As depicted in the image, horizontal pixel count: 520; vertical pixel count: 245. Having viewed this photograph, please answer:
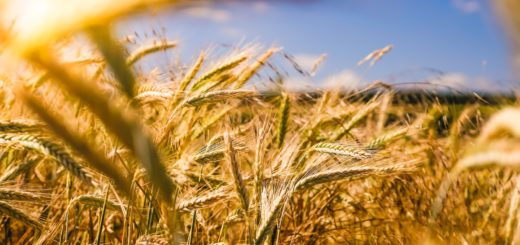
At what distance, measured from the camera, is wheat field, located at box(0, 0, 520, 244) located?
677 millimetres

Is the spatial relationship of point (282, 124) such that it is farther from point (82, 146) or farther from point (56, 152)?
point (82, 146)

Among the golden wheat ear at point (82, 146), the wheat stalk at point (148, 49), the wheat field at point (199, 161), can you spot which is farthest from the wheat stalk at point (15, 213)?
the wheat stalk at point (148, 49)

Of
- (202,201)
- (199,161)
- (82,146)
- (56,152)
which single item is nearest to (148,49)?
(199,161)

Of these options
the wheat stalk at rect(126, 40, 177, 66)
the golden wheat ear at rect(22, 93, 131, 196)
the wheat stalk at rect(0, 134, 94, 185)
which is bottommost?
the golden wheat ear at rect(22, 93, 131, 196)

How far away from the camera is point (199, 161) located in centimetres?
165

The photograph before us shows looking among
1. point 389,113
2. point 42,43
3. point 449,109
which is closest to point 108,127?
point 42,43

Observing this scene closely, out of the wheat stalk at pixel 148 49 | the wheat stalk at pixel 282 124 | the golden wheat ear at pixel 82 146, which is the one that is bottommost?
the golden wheat ear at pixel 82 146

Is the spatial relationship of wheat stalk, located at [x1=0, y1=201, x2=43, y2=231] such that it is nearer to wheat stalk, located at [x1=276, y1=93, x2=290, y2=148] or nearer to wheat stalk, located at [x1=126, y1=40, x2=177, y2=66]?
wheat stalk, located at [x1=126, y1=40, x2=177, y2=66]

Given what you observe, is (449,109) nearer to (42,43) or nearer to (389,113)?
(389,113)

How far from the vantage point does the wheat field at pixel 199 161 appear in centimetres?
68

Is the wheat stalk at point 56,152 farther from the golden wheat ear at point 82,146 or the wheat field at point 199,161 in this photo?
the golden wheat ear at point 82,146

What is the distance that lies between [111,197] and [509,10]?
148cm

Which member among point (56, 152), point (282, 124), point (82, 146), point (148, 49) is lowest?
point (82, 146)

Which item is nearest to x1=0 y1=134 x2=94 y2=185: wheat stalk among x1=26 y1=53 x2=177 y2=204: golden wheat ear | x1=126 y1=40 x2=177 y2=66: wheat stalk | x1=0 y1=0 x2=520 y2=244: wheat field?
x1=0 y1=0 x2=520 y2=244: wheat field
